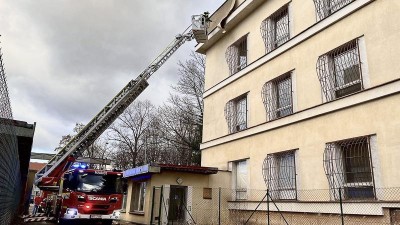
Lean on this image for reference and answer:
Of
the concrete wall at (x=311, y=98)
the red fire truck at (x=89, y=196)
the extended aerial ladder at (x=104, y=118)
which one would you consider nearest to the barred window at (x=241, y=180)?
the concrete wall at (x=311, y=98)

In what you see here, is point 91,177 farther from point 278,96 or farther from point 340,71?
point 340,71

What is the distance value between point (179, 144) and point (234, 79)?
2081 centimetres

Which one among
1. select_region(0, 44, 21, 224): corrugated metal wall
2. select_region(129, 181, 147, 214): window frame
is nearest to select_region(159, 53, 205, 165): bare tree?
select_region(129, 181, 147, 214): window frame

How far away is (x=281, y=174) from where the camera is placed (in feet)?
55.9

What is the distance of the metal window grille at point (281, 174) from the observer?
16.2 m

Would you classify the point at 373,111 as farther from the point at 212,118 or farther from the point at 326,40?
the point at 212,118

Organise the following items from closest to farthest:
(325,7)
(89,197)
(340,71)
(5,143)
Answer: (5,143), (340,71), (325,7), (89,197)

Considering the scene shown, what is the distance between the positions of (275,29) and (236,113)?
553 cm

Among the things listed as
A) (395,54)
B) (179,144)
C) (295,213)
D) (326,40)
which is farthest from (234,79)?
(179,144)

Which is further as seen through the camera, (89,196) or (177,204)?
(177,204)

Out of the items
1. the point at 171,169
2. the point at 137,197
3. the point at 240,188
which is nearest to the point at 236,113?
the point at 240,188

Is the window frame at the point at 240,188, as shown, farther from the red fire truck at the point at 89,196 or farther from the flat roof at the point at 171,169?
the red fire truck at the point at 89,196

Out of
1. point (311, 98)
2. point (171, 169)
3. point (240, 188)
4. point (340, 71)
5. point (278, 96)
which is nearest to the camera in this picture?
point (340, 71)

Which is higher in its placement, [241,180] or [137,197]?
[241,180]
